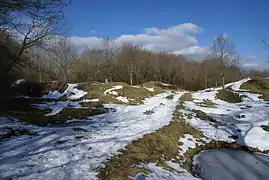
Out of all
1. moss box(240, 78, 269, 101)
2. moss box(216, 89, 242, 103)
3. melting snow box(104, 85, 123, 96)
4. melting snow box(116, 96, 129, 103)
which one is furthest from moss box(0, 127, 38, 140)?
moss box(240, 78, 269, 101)

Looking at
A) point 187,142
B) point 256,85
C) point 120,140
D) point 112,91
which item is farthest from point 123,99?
point 256,85

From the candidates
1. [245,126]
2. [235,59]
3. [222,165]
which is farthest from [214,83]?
[222,165]

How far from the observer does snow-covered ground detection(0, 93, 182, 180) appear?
20.7 ft

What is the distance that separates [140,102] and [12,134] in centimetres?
1414

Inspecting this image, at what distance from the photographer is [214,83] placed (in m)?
67.4

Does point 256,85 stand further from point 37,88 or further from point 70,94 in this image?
point 37,88

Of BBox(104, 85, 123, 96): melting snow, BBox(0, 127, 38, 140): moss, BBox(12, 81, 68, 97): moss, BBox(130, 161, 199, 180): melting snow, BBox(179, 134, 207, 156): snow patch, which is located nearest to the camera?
BBox(130, 161, 199, 180): melting snow

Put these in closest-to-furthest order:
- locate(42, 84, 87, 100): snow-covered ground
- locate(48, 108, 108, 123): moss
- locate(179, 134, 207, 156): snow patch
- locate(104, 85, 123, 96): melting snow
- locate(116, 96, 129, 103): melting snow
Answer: locate(179, 134, 207, 156): snow patch, locate(48, 108, 108, 123): moss, locate(116, 96, 129, 103): melting snow, locate(104, 85, 123, 96): melting snow, locate(42, 84, 87, 100): snow-covered ground

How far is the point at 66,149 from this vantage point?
8250mm

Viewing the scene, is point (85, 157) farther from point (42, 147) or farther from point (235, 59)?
point (235, 59)

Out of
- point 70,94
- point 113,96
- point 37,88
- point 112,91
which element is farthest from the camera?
point 37,88

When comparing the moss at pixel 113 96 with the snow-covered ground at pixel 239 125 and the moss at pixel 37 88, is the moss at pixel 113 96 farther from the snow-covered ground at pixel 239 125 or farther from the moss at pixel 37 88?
the snow-covered ground at pixel 239 125

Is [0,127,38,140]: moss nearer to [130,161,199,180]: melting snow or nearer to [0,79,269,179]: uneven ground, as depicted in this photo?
[0,79,269,179]: uneven ground

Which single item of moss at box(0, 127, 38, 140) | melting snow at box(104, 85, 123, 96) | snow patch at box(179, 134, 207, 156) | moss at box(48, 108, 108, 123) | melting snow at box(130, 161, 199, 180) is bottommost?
snow patch at box(179, 134, 207, 156)
